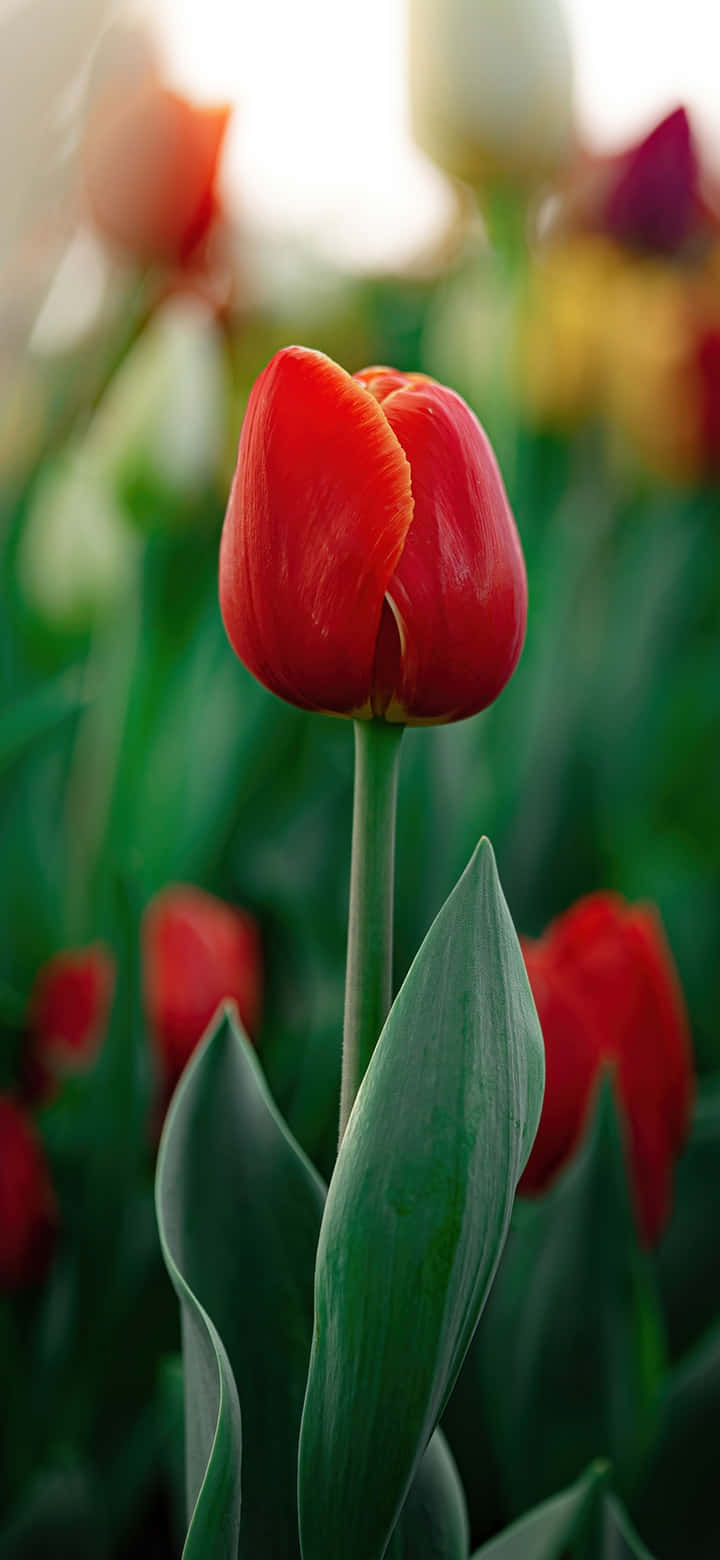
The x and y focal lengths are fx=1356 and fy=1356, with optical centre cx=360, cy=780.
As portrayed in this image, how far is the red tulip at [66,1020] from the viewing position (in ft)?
1.53

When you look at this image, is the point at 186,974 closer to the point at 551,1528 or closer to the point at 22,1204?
the point at 22,1204

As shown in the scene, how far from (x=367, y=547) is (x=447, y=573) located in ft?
0.04

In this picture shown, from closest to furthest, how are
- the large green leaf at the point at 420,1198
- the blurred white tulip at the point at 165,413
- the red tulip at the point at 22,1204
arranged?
the large green leaf at the point at 420,1198, the red tulip at the point at 22,1204, the blurred white tulip at the point at 165,413

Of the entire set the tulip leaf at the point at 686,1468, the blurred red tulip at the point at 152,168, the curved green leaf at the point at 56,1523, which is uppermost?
the blurred red tulip at the point at 152,168

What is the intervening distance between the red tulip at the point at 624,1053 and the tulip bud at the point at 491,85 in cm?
32

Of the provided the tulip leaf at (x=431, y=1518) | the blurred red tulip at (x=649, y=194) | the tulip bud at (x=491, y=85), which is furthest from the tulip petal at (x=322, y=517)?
the blurred red tulip at (x=649, y=194)

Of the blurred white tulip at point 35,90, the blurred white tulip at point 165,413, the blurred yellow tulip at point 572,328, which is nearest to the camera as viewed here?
the blurred white tulip at point 35,90

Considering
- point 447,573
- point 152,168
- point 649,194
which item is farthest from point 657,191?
A: point 447,573

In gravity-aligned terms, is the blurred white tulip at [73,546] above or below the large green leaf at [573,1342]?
above

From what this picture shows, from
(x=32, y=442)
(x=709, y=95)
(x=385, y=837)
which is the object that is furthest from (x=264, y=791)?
(x=709, y=95)

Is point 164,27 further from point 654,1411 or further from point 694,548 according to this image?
point 654,1411

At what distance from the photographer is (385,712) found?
0.21 meters

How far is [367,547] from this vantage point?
194 millimetres

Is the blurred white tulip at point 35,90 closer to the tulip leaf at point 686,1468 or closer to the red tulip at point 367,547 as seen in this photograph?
the red tulip at point 367,547
